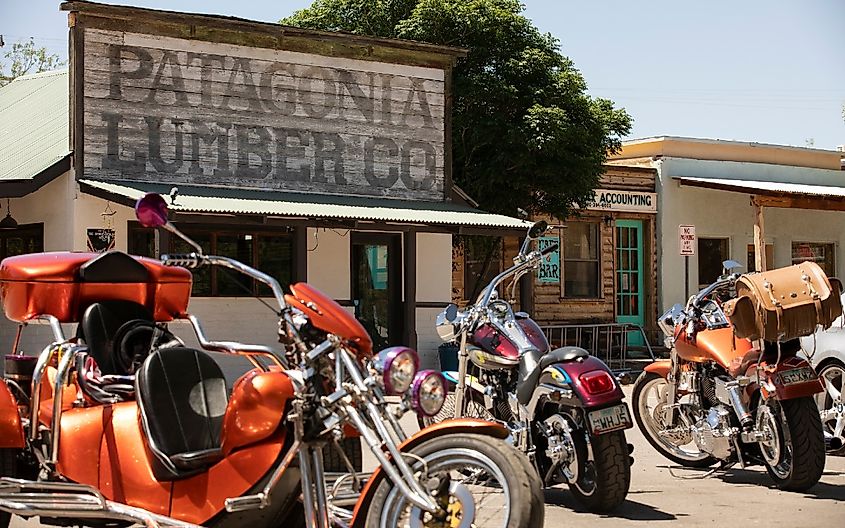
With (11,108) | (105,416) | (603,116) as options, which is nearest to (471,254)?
(603,116)

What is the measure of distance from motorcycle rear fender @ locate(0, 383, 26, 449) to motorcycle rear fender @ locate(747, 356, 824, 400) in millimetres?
4712

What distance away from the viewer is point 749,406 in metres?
8.45

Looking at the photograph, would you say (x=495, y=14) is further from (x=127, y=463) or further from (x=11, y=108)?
(x=127, y=463)

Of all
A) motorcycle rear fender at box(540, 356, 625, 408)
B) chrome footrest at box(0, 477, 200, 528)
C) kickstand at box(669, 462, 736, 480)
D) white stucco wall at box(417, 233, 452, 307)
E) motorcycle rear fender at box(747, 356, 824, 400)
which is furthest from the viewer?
white stucco wall at box(417, 233, 452, 307)

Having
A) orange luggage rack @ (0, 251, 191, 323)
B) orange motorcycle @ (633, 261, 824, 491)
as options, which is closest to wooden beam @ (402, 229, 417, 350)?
orange motorcycle @ (633, 261, 824, 491)

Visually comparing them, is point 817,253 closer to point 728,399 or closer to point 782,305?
point 728,399

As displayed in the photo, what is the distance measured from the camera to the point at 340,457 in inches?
226

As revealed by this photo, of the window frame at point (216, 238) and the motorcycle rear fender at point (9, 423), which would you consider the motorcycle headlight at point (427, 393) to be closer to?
the motorcycle rear fender at point (9, 423)

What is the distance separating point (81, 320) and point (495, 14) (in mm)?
16084

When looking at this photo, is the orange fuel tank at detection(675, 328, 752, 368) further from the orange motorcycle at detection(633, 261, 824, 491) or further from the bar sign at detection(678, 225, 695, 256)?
the bar sign at detection(678, 225, 695, 256)

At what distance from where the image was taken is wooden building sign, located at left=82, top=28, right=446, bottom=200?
16984 mm

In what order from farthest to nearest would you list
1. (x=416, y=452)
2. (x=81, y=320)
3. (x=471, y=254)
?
1. (x=471, y=254)
2. (x=81, y=320)
3. (x=416, y=452)

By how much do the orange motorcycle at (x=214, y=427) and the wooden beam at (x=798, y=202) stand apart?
680 inches

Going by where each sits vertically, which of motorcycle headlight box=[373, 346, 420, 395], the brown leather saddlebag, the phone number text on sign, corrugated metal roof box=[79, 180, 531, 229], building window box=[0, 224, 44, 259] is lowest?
motorcycle headlight box=[373, 346, 420, 395]
